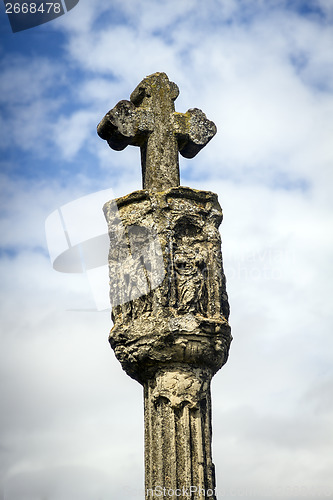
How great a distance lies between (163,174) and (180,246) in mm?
1012

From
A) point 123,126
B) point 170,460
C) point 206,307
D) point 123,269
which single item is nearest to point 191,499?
point 170,460

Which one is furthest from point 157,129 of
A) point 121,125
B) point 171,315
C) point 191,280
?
point 171,315

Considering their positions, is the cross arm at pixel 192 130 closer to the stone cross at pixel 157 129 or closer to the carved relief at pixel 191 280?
the stone cross at pixel 157 129

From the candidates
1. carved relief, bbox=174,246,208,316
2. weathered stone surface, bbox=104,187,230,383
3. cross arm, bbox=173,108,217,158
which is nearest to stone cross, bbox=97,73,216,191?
cross arm, bbox=173,108,217,158

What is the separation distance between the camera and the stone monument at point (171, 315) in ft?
23.8

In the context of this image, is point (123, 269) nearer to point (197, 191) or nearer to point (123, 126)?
point (197, 191)

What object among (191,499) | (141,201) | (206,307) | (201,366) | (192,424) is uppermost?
(141,201)

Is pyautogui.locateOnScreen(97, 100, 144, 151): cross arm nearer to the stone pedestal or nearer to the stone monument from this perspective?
the stone monument

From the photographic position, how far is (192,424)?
7402 millimetres

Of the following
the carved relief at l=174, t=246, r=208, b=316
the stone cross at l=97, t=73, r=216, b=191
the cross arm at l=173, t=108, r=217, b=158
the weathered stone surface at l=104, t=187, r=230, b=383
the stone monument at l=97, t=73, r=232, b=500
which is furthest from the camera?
the cross arm at l=173, t=108, r=217, b=158

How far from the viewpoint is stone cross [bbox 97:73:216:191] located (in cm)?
852

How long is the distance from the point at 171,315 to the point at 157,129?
2393 millimetres

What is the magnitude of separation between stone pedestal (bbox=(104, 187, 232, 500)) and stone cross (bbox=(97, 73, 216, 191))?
1.88ft

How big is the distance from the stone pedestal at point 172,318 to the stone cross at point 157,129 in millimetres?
574
